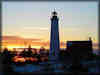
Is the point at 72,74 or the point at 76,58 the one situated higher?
the point at 76,58

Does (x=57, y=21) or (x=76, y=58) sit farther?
A: (x=57, y=21)

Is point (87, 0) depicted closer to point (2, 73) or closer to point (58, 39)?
point (2, 73)

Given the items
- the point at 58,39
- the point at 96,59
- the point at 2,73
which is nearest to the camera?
the point at 2,73

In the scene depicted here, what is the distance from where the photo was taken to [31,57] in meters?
6.57

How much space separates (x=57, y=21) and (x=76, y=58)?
8.16 feet

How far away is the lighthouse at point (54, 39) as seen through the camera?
571 centimetres

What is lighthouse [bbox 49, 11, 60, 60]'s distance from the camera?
18.7 ft

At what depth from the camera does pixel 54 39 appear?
5828 mm

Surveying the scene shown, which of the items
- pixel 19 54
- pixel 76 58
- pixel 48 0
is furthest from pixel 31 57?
pixel 48 0

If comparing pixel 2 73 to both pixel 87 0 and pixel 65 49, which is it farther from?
pixel 65 49

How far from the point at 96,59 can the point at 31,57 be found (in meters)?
2.35

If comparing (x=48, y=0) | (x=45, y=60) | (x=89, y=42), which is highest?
(x=48, y=0)

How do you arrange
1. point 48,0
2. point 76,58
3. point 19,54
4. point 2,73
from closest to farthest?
point 48,0 < point 2,73 < point 76,58 < point 19,54

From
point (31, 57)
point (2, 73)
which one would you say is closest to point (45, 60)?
point (31, 57)
